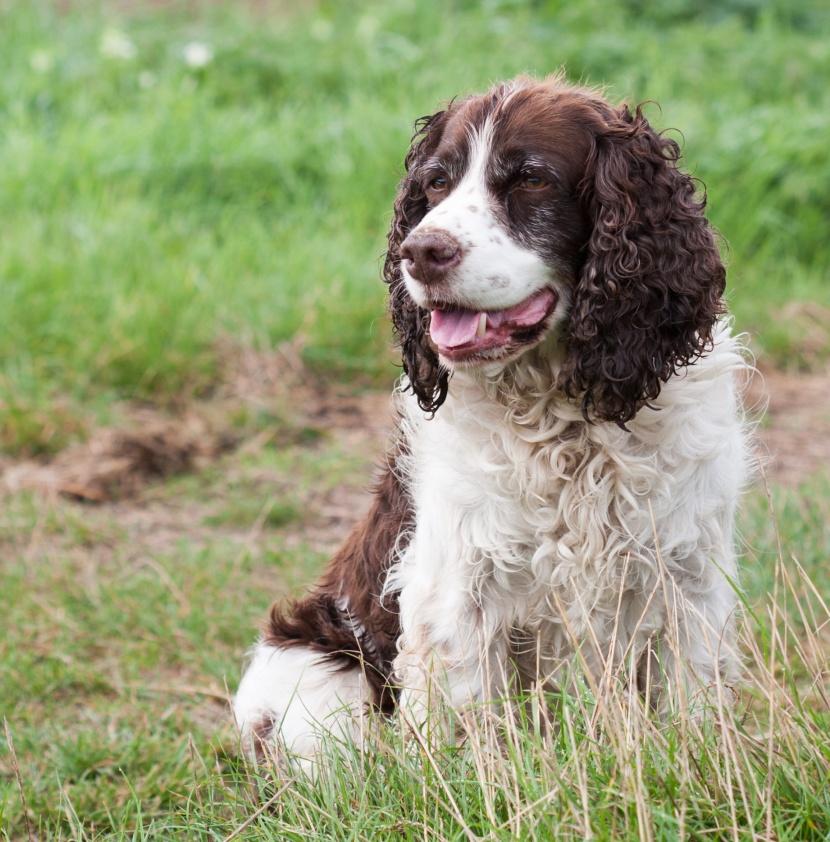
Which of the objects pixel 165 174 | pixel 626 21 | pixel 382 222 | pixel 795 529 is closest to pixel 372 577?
pixel 795 529

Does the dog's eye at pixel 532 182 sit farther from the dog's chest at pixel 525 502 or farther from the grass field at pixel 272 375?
the grass field at pixel 272 375

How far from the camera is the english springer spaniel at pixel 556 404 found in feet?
10.3

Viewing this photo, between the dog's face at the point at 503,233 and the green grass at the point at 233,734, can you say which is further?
the dog's face at the point at 503,233

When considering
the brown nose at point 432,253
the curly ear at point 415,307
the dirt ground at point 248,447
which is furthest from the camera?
the dirt ground at point 248,447

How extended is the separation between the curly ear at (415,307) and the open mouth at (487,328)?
8.4 inches

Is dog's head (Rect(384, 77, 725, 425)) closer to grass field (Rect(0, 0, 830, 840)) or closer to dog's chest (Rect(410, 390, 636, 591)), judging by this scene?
dog's chest (Rect(410, 390, 636, 591))

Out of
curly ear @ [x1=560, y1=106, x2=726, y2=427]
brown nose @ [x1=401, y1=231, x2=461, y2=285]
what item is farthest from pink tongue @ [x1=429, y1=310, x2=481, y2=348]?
curly ear @ [x1=560, y1=106, x2=726, y2=427]

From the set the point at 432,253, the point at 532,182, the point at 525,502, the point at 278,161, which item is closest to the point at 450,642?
the point at 525,502

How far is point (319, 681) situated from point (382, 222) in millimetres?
4409

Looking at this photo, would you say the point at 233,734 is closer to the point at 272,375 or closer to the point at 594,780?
the point at 594,780

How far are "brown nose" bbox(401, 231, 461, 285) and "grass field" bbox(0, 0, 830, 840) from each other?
98cm

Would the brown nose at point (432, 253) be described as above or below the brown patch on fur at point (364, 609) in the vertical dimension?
above

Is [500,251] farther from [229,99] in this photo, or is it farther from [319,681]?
[229,99]

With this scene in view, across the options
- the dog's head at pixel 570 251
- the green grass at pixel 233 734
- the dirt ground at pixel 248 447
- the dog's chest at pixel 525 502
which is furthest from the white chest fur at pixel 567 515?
the dirt ground at pixel 248 447
